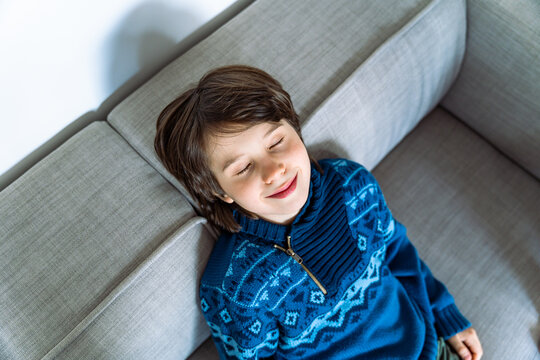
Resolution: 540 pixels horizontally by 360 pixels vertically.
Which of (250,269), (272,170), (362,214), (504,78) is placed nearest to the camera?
(272,170)

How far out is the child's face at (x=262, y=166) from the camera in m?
0.70

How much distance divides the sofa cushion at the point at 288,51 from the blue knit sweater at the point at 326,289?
0.20 meters

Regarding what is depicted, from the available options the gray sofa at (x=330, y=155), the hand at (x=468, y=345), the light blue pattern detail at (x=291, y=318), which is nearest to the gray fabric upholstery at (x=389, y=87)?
the gray sofa at (x=330, y=155)

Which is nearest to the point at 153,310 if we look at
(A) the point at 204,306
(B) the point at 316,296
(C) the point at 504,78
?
(A) the point at 204,306

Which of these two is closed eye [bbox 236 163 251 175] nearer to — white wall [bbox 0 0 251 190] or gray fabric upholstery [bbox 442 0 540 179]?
white wall [bbox 0 0 251 190]

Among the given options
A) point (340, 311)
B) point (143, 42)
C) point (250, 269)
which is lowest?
point (340, 311)

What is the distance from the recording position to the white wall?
28.4 inches

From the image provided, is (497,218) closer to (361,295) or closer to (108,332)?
(361,295)

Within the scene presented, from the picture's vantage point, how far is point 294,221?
835 mm

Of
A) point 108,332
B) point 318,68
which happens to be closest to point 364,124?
point 318,68

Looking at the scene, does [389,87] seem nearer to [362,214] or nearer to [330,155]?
[330,155]

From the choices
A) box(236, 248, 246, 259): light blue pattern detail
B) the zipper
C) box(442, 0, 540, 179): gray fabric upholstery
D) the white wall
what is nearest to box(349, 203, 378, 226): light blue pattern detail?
the zipper

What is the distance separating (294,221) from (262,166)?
0.61 feet

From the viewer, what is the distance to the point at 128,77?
0.96 metres
